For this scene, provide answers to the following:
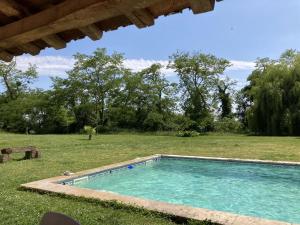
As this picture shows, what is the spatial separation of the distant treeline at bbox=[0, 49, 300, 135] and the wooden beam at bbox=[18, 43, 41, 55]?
29.4 meters

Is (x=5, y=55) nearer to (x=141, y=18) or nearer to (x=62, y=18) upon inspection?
(x=62, y=18)

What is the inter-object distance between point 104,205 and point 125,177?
4.64 m

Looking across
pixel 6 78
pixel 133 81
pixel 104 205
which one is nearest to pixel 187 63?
pixel 133 81

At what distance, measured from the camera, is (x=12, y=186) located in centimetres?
686

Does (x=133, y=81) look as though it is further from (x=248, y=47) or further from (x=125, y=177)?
(x=125, y=177)

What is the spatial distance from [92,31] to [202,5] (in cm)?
108

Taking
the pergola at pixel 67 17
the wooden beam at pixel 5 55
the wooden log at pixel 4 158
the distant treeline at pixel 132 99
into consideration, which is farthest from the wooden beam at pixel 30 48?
the distant treeline at pixel 132 99

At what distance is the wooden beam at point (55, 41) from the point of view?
3.09 metres

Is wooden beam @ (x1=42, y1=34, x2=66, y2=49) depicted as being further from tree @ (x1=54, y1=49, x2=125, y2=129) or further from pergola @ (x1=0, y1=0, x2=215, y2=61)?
tree @ (x1=54, y1=49, x2=125, y2=129)

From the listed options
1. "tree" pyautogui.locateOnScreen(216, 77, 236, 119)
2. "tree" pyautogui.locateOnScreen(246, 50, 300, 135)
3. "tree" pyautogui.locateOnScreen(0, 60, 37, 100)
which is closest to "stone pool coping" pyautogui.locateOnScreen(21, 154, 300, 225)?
"tree" pyautogui.locateOnScreen(246, 50, 300, 135)

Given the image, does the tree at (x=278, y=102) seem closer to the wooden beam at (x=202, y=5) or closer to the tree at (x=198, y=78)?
the tree at (x=198, y=78)

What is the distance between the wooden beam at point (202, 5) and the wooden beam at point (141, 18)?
1.32ft

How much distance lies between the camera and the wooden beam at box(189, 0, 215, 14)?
6.84ft

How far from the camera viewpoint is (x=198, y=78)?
35.3m
